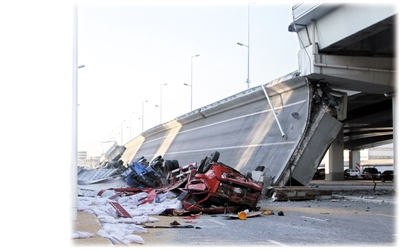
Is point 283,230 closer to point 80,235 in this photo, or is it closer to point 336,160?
point 80,235

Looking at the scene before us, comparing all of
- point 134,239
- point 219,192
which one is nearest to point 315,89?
point 219,192

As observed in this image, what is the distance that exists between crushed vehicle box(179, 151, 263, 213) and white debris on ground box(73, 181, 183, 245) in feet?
1.90

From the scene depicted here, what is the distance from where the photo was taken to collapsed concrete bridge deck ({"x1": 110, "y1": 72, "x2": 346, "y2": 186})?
24625mm

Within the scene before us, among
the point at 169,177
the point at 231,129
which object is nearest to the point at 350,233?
the point at 169,177

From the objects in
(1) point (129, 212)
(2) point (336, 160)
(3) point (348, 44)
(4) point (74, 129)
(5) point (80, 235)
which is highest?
(3) point (348, 44)

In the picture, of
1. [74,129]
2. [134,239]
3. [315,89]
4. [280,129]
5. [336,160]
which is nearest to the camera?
[134,239]

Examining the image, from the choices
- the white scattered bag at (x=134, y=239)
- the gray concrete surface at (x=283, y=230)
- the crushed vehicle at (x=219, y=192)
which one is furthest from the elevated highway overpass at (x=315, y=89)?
the white scattered bag at (x=134, y=239)

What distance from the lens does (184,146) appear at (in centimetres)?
4875

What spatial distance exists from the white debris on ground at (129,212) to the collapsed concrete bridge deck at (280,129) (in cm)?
798

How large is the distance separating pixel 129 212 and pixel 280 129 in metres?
14.7

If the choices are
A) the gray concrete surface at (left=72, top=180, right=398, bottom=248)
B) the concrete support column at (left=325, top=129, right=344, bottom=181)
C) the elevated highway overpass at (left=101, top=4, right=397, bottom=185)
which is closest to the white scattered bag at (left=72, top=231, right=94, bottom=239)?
the gray concrete surface at (left=72, top=180, right=398, bottom=248)

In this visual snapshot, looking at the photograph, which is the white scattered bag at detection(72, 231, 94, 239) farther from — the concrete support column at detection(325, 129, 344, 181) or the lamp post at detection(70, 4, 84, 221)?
the concrete support column at detection(325, 129, 344, 181)

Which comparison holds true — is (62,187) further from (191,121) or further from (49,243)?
(191,121)

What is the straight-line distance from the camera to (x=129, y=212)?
1388 centimetres
